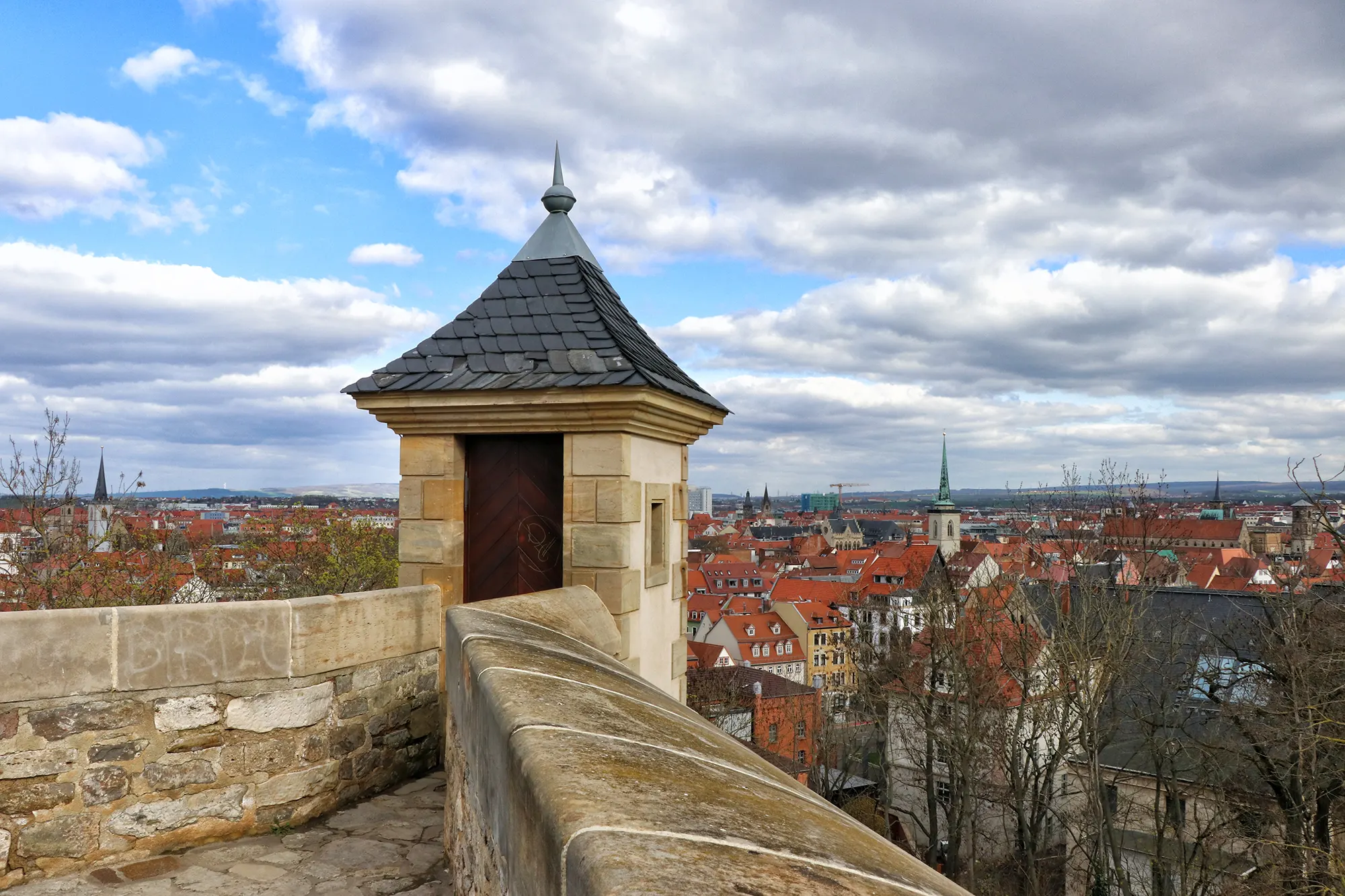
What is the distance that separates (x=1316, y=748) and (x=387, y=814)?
14668mm

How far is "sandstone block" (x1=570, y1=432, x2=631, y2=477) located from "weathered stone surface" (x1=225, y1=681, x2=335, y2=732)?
150cm

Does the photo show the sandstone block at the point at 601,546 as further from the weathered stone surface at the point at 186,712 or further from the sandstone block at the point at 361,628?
the weathered stone surface at the point at 186,712

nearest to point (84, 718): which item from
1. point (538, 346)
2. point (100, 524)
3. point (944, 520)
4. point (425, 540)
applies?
point (425, 540)

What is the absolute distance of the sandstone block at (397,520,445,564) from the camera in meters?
4.59

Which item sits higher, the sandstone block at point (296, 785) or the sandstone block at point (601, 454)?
the sandstone block at point (601, 454)

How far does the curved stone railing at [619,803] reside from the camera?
1017mm

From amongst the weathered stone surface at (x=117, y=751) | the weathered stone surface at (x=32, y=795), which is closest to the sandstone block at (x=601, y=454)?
the weathered stone surface at (x=117, y=751)

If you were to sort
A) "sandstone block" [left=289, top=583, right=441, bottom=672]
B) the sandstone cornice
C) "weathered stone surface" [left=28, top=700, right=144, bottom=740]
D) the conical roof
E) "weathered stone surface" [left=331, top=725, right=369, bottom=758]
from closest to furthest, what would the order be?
"weathered stone surface" [left=28, top=700, right=144, bottom=740]
"sandstone block" [left=289, top=583, right=441, bottom=672]
"weathered stone surface" [left=331, top=725, right=369, bottom=758]
the sandstone cornice
the conical roof

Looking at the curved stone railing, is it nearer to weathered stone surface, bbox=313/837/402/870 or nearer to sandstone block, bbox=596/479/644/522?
weathered stone surface, bbox=313/837/402/870

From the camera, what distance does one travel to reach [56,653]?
123 inches

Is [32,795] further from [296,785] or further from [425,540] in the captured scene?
[425,540]

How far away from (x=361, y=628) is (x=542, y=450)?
4.34 feet

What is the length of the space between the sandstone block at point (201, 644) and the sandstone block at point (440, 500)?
1224 mm

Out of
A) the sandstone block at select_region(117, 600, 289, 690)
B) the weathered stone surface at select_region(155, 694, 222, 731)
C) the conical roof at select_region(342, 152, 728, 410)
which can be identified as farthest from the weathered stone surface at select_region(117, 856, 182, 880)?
the conical roof at select_region(342, 152, 728, 410)
